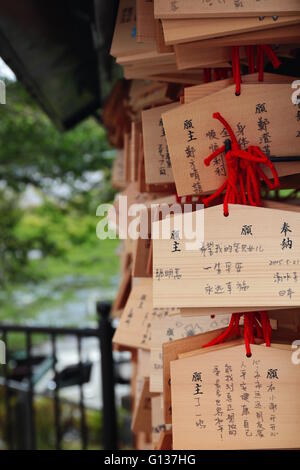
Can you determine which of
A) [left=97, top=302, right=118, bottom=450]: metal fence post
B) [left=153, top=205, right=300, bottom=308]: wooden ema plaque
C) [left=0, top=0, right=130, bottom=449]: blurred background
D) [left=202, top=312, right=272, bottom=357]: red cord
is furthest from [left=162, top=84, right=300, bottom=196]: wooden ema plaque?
[left=97, top=302, right=118, bottom=450]: metal fence post

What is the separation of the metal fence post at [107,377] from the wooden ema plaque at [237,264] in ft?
7.67

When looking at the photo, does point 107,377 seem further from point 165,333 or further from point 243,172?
point 243,172

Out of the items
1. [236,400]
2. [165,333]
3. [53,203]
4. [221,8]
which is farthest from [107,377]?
[53,203]

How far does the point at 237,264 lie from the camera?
1146mm

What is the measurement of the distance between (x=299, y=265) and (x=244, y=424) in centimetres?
34

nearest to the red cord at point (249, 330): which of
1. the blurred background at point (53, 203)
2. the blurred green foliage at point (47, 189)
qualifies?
the blurred background at point (53, 203)

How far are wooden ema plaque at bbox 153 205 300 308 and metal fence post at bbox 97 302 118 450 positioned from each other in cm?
234

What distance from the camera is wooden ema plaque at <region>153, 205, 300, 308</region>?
1.13 meters

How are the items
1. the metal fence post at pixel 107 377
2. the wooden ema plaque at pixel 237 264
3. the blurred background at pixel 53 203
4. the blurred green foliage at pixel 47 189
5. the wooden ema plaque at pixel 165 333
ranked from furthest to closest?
1. the blurred green foliage at pixel 47 189
2. the metal fence post at pixel 107 377
3. the blurred background at pixel 53 203
4. the wooden ema plaque at pixel 165 333
5. the wooden ema plaque at pixel 237 264

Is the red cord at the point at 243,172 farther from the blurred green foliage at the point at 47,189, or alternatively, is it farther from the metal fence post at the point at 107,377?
the blurred green foliage at the point at 47,189

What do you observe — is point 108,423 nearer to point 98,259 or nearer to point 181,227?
point 181,227

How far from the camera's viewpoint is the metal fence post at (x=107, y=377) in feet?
11.4

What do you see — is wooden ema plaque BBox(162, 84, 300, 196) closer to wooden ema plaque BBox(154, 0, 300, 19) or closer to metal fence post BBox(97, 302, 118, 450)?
wooden ema plaque BBox(154, 0, 300, 19)

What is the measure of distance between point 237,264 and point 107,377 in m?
2.54
